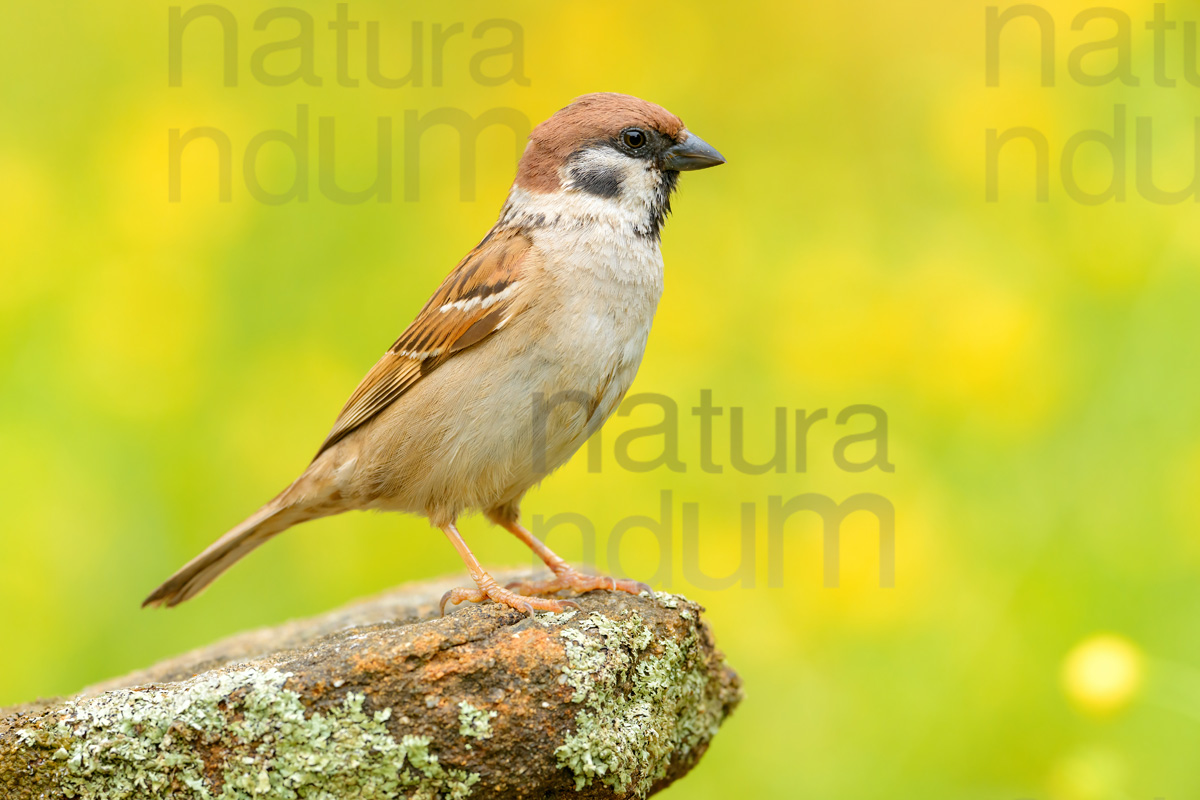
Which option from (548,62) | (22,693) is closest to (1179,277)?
(548,62)

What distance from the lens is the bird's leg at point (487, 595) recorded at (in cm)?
353

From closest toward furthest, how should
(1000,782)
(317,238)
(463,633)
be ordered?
1. (463,633)
2. (1000,782)
3. (317,238)

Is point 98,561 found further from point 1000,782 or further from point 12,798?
point 1000,782

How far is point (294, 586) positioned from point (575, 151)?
2.77 meters

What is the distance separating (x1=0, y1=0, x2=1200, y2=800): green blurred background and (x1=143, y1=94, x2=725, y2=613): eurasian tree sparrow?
153 cm

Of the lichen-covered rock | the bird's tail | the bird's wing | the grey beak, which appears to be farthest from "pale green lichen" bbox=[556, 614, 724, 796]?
the grey beak

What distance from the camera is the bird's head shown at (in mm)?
4238

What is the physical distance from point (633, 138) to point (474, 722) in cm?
223

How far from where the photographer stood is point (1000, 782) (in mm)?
4828

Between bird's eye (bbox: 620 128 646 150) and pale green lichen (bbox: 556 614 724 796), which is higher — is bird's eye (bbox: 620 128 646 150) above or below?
above

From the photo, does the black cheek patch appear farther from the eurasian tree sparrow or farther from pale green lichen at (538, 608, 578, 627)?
pale green lichen at (538, 608, 578, 627)

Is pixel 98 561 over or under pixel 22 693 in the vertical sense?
over

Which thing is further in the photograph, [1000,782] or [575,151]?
[1000,782]

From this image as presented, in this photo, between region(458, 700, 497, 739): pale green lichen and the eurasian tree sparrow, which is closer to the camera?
region(458, 700, 497, 739): pale green lichen
